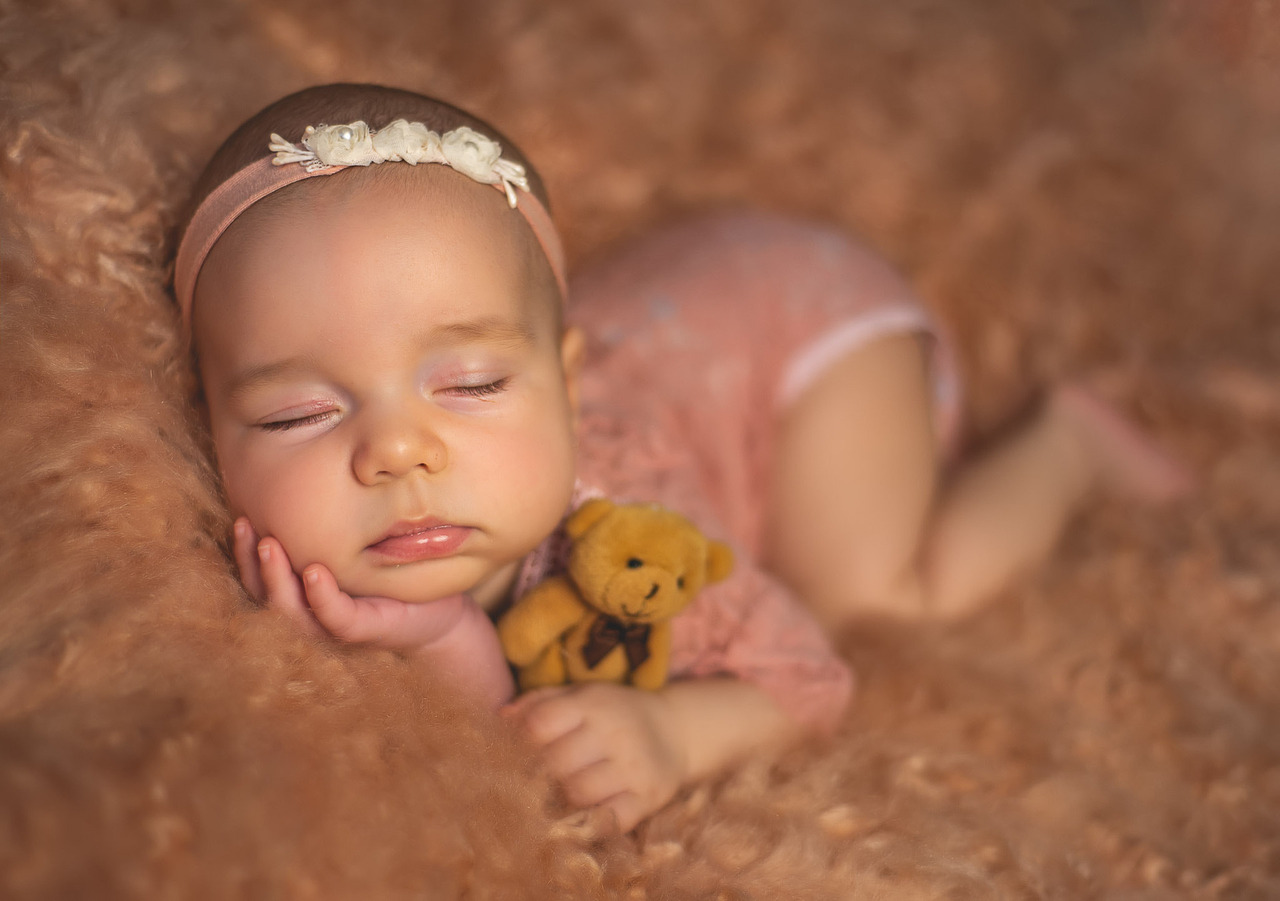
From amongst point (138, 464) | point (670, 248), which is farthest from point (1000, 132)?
point (138, 464)

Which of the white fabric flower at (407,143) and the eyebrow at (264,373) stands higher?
the white fabric flower at (407,143)

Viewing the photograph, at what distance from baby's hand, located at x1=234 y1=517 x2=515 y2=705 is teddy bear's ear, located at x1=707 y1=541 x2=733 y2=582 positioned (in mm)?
221

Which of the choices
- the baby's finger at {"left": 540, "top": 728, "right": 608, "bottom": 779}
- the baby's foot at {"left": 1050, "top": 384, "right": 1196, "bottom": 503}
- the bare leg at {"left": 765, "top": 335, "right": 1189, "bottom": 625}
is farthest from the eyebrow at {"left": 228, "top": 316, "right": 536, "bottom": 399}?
the baby's foot at {"left": 1050, "top": 384, "right": 1196, "bottom": 503}

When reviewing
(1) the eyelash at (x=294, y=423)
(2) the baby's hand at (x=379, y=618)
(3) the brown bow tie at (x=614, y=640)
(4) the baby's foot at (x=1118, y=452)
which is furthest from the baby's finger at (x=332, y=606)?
(4) the baby's foot at (x=1118, y=452)

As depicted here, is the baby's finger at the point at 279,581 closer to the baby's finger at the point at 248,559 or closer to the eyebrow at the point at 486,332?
the baby's finger at the point at 248,559

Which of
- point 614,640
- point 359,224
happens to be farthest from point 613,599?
point 359,224

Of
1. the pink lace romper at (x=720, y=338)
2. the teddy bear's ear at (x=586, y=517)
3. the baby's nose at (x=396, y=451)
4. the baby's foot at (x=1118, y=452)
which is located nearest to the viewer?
the baby's nose at (x=396, y=451)

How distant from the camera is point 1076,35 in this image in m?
1.68

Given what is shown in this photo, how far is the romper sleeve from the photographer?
1100mm

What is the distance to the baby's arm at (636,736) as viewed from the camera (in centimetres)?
90

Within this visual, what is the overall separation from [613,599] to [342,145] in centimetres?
46

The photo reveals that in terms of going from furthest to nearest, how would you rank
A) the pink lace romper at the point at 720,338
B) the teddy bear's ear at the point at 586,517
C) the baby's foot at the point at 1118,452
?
the baby's foot at the point at 1118,452 → the pink lace romper at the point at 720,338 → the teddy bear's ear at the point at 586,517

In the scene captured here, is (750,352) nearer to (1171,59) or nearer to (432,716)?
(432,716)

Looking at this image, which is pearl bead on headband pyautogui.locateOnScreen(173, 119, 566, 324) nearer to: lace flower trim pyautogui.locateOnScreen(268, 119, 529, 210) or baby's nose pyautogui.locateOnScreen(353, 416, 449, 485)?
lace flower trim pyautogui.locateOnScreen(268, 119, 529, 210)
